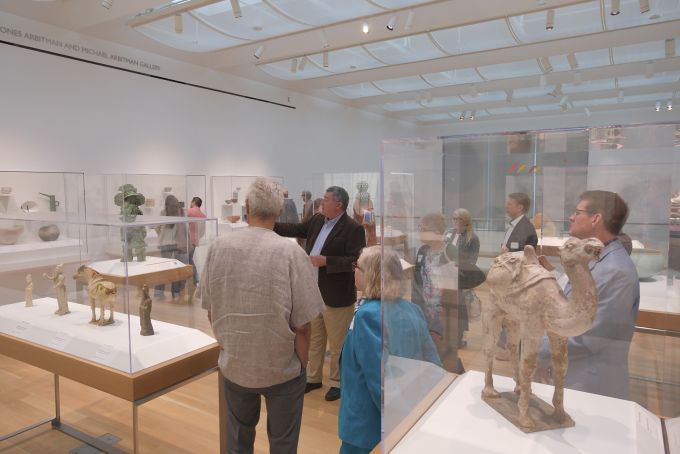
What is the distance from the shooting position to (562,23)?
6.71m

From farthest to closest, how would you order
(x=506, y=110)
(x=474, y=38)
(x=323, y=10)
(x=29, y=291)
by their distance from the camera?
(x=506, y=110), (x=474, y=38), (x=323, y=10), (x=29, y=291)

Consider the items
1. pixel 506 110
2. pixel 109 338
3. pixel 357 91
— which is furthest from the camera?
pixel 506 110

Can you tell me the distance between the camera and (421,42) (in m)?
7.80

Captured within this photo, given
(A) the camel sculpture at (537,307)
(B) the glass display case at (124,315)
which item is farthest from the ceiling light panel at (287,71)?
(A) the camel sculpture at (537,307)

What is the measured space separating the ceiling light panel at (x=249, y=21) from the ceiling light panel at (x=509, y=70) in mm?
4261

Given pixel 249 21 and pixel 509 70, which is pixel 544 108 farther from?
pixel 249 21

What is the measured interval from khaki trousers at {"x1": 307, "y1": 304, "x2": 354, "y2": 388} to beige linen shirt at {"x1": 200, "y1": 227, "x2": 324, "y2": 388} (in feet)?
5.18

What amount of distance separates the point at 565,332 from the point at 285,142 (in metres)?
10.0

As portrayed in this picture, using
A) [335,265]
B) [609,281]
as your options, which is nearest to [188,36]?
[335,265]

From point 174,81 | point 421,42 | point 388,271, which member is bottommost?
point 388,271

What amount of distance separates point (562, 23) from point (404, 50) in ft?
8.24

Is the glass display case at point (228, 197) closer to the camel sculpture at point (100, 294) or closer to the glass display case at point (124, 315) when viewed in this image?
the glass display case at point (124, 315)

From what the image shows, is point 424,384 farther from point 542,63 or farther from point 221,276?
point 542,63

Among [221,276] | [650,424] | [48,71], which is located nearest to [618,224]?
[650,424]
